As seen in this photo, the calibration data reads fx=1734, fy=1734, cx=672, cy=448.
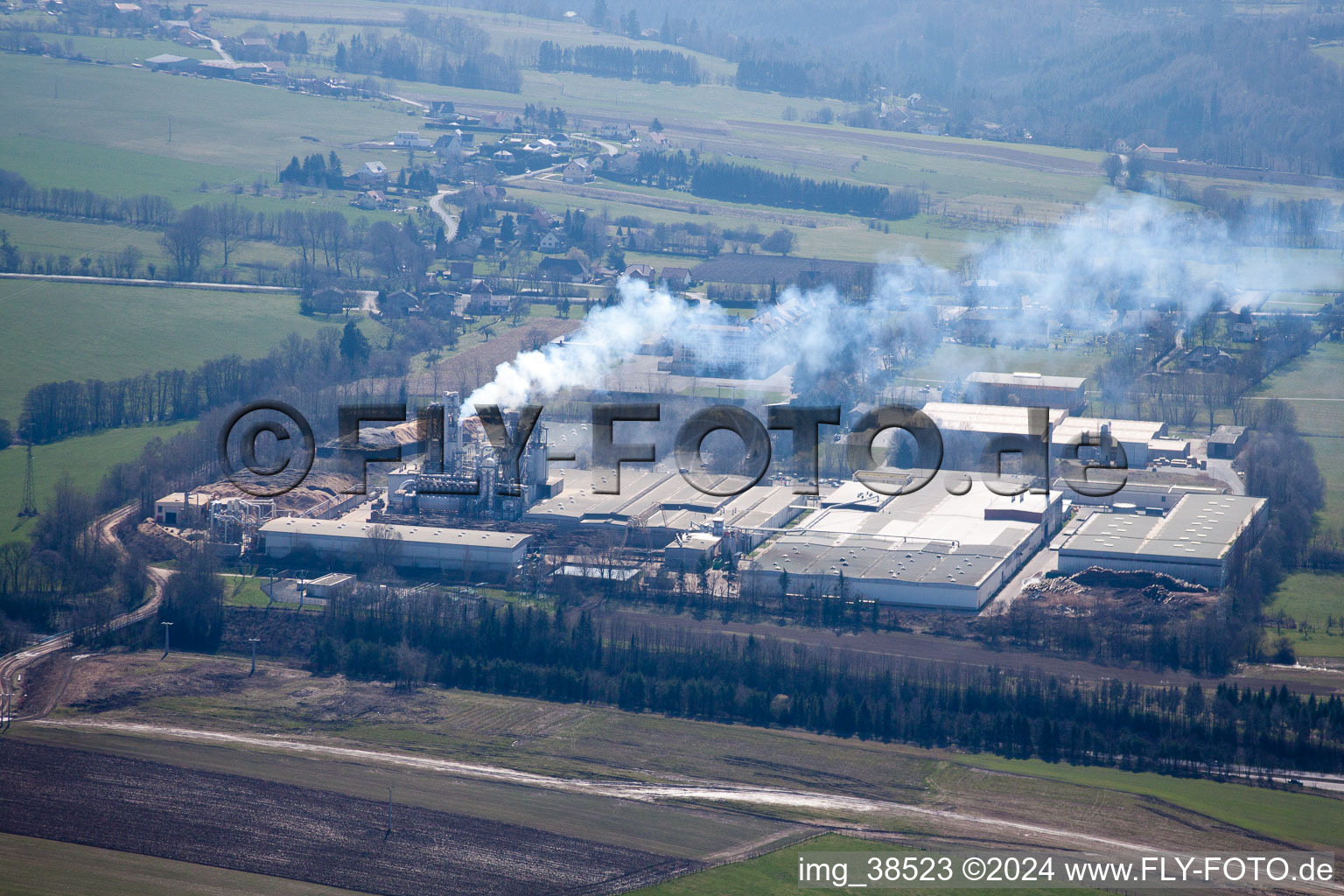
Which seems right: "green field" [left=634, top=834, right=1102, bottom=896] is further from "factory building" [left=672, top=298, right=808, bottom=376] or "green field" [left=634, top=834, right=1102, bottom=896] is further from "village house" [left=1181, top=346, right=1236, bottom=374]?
"village house" [left=1181, top=346, right=1236, bottom=374]

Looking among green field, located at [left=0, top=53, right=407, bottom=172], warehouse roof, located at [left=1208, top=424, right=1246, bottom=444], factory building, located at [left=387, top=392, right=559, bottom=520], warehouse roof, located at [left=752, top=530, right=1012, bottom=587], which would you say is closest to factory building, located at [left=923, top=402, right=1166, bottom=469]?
warehouse roof, located at [left=1208, top=424, right=1246, bottom=444]

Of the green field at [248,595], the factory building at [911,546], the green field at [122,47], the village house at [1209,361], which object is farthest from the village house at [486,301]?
the green field at [122,47]

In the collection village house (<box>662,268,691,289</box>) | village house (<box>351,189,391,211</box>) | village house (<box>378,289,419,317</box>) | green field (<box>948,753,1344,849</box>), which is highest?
village house (<box>351,189,391,211</box>)

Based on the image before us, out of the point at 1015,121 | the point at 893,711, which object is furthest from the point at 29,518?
the point at 1015,121

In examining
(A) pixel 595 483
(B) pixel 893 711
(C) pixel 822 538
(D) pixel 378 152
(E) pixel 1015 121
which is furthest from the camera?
(E) pixel 1015 121

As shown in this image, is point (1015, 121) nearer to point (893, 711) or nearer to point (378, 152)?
point (378, 152)

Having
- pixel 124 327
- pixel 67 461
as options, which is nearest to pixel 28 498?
pixel 67 461

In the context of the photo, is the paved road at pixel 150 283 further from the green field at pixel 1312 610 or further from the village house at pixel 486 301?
the green field at pixel 1312 610
